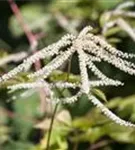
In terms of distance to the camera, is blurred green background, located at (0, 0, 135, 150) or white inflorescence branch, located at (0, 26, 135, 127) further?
blurred green background, located at (0, 0, 135, 150)

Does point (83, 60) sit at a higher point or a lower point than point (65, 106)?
lower

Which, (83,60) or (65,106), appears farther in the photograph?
(65,106)

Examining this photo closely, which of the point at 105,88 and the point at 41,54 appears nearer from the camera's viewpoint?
the point at 41,54

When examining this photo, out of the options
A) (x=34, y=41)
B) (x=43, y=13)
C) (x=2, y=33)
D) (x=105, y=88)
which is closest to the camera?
(x=34, y=41)

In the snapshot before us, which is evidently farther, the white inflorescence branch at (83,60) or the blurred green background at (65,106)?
the blurred green background at (65,106)

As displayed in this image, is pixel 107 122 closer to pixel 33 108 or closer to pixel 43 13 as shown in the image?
pixel 33 108

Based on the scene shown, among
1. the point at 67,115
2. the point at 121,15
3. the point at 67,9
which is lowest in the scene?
the point at 67,115

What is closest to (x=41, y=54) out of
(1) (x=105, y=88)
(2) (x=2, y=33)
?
(1) (x=105, y=88)

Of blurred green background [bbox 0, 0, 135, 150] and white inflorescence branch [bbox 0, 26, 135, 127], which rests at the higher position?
blurred green background [bbox 0, 0, 135, 150]
